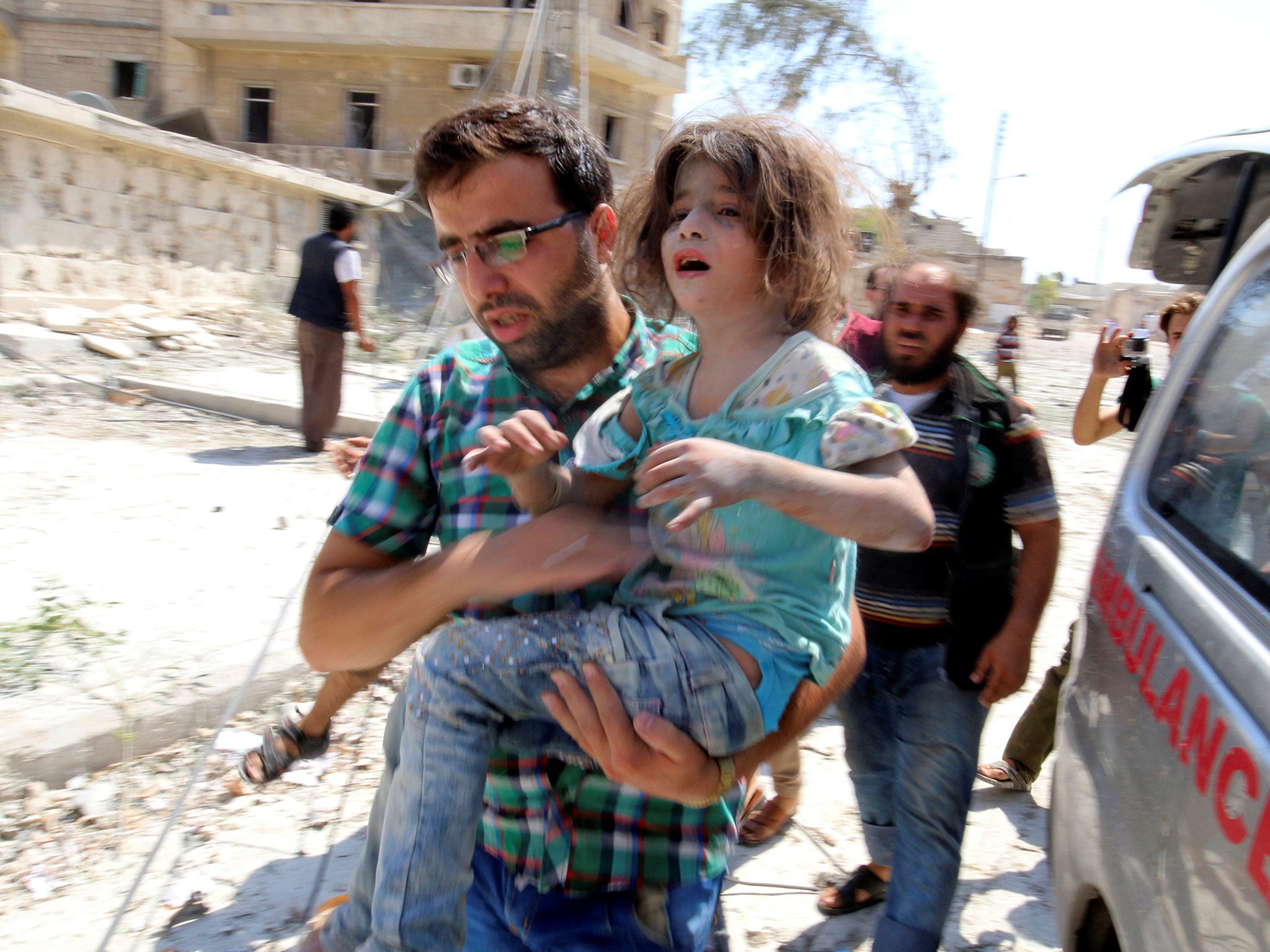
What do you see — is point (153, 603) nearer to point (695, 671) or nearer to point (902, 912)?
point (902, 912)

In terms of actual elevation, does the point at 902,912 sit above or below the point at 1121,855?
below

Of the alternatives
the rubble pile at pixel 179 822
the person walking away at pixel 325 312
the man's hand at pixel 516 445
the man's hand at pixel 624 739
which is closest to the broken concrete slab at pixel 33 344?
the person walking away at pixel 325 312

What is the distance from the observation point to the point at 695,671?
52.7 inches

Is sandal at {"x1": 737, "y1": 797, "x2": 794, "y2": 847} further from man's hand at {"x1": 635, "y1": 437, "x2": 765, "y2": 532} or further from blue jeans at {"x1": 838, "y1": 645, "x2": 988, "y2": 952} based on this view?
man's hand at {"x1": 635, "y1": 437, "x2": 765, "y2": 532}

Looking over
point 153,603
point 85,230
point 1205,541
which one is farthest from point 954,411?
point 85,230

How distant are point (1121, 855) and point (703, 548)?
885mm

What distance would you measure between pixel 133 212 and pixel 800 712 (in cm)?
1499

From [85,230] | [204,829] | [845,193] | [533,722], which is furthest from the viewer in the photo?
[85,230]

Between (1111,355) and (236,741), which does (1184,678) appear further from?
(236,741)

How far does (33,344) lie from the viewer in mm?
9992

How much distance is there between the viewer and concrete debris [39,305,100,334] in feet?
36.4

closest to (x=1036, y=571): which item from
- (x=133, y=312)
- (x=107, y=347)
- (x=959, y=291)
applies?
(x=959, y=291)

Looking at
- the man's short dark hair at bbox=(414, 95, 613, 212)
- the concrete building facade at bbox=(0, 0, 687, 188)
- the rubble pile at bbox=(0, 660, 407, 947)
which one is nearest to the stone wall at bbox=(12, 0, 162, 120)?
the concrete building facade at bbox=(0, 0, 687, 188)

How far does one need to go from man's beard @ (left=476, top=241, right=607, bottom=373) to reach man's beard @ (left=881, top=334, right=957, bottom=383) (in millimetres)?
1148
